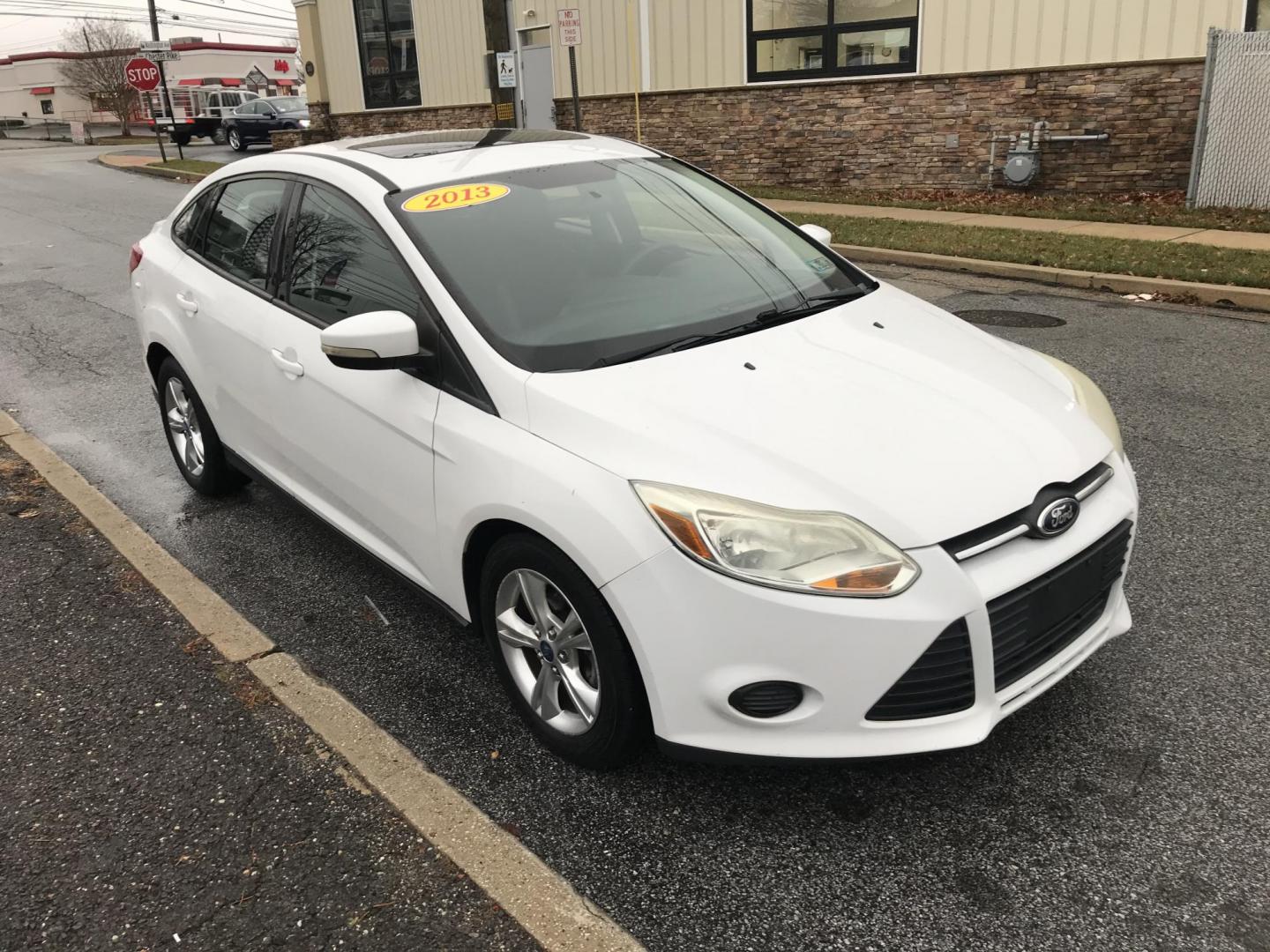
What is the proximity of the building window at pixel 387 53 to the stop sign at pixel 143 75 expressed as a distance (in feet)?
25.6

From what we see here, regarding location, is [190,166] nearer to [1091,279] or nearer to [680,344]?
[1091,279]

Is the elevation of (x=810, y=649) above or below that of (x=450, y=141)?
below

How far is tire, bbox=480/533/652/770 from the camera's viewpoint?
105 inches

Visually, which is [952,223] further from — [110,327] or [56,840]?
[56,840]

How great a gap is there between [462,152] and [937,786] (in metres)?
2.76

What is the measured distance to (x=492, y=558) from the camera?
9.80 feet

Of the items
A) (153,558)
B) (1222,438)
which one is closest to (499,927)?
(153,558)

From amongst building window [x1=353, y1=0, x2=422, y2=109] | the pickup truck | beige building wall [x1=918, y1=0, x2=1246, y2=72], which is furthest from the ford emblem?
the pickup truck

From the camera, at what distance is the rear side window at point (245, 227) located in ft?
13.7

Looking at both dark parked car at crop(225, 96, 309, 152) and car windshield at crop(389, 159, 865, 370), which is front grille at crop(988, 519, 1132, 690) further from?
dark parked car at crop(225, 96, 309, 152)

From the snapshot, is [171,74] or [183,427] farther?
[171,74]

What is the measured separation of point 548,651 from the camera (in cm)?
294

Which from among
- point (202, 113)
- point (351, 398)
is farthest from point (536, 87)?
point (202, 113)

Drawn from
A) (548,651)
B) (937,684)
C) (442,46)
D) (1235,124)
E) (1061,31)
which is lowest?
(548,651)
